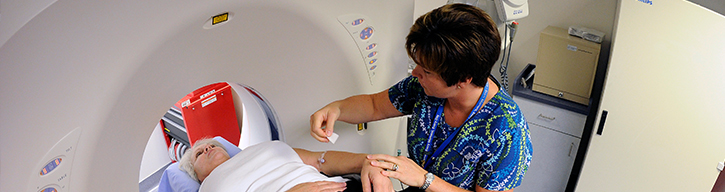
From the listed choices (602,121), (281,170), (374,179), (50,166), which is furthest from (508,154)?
(50,166)

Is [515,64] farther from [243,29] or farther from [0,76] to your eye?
[0,76]

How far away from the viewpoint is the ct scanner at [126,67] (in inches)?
36.2

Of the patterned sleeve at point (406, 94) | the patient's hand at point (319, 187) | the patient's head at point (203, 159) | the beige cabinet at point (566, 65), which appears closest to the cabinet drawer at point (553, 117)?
the beige cabinet at point (566, 65)

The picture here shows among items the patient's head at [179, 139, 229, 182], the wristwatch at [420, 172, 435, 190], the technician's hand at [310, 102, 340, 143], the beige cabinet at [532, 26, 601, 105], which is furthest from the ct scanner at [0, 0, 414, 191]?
the beige cabinet at [532, 26, 601, 105]

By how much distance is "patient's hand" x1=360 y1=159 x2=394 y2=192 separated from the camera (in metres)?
1.38

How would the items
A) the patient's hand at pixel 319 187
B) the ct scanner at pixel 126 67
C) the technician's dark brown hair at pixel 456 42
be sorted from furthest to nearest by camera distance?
the patient's hand at pixel 319 187, the technician's dark brown hair at pixel 456 42, the ct scanner at pixel 126 67

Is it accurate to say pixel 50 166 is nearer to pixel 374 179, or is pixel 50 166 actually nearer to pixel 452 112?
pixel 374 179

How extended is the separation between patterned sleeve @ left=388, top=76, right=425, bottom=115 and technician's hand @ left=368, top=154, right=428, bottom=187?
0.26m

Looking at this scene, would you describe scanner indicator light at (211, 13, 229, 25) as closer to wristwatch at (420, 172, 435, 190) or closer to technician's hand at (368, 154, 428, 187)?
technician's hand at (368, 154, 428, 187)

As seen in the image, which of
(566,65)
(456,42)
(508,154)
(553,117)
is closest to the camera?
(456,42)

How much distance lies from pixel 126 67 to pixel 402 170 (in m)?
0.74

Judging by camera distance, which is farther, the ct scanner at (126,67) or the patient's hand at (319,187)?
the patient's hand at (319,187)

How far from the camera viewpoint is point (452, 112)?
150cm

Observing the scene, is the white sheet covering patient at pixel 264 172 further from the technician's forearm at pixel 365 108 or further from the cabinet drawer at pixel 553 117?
the cabinet drawer at pixel 553 117
